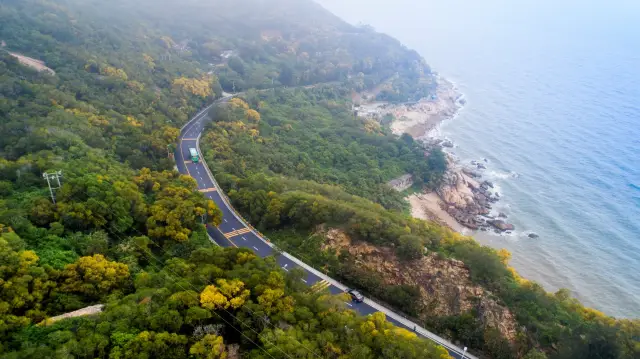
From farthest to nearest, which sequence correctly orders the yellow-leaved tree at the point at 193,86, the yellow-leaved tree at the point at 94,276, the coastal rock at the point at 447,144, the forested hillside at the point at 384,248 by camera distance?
the coastal rock at the point at 447,144 → the yellow-leaved tree at the point at 193,86 → the forested hillside at the point at 384,248 → the yellow-leaved tree at the point at 94,276

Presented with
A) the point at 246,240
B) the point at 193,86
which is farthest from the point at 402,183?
the point at 193,86

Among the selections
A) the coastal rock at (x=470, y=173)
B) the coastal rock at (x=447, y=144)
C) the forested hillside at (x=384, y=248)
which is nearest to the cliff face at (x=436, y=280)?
the forested hillside at (x=384, y=248)

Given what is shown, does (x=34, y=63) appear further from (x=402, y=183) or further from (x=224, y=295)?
(x=402, y=183)

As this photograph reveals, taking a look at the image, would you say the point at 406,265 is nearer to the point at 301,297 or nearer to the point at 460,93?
the point at 301,297

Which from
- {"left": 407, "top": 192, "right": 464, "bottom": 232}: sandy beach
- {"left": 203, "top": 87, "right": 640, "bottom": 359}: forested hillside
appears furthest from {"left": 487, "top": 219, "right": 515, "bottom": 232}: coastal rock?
{"left": 203, "top": 87, "right": 640, "bottom": 359}: forested hillside

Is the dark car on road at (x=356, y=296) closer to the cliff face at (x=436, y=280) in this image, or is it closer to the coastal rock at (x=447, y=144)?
the cliff face at (x=436, y=280)

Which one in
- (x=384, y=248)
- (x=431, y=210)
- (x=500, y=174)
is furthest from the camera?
(x=500, y=174)

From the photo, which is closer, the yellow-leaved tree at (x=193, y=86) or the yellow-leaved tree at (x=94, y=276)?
the yellow-leaved tree at (x=94, y=276)

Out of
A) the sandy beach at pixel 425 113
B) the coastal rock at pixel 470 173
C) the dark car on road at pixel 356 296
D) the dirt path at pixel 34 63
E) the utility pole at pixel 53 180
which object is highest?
the utility pole at pixel 53 180
